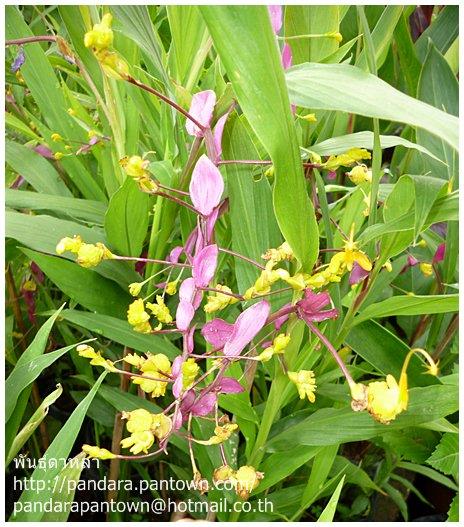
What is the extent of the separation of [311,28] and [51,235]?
21 centimetres

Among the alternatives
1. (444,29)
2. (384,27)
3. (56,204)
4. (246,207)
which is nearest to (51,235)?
(56,204)

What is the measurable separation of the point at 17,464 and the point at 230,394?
0.61ft

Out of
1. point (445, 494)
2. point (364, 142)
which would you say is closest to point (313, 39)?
point (364, 142)

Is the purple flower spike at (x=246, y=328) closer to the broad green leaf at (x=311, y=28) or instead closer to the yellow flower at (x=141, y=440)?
the yellow flower at (x=141, y=440)

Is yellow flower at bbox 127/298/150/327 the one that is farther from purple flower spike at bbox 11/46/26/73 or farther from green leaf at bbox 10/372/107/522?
purple flower spike at bbox 11/46/26/73

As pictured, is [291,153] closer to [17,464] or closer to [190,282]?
[190,282]

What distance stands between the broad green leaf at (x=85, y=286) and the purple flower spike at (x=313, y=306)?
0.54 feet

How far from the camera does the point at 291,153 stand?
9.7 inches

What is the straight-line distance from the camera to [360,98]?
23 centimetres

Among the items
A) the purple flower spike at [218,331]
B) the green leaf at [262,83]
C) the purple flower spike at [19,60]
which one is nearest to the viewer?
the green leaf at [262,83]

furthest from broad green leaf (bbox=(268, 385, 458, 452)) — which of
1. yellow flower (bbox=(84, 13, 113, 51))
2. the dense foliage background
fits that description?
yellow flower (bbox=(84, 13, 113, 51))

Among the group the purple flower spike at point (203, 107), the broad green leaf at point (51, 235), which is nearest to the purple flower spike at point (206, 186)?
the purple flower spike at point (203, 107)

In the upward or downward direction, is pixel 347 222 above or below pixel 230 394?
above

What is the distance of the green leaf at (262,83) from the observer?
211 millimetres
